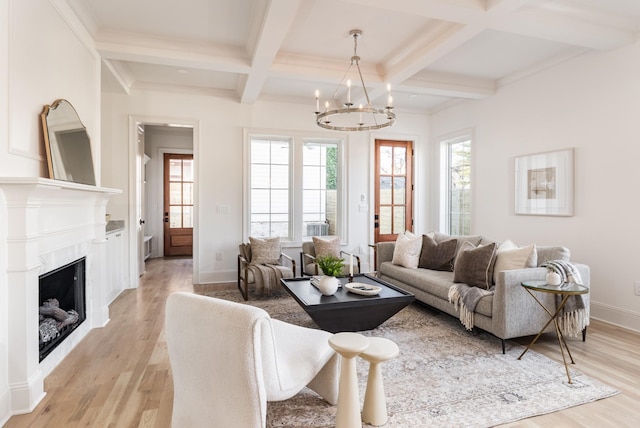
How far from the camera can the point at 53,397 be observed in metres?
2.20

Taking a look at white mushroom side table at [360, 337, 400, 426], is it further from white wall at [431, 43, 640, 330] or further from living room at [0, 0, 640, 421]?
white wall at [431, 43, 640, 330]

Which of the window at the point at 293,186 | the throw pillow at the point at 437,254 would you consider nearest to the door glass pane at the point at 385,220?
the window at the point at 293,186

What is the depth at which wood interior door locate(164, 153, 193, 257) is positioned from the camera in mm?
7898

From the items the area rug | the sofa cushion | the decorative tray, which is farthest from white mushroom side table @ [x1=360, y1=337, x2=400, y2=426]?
the sofa cushion

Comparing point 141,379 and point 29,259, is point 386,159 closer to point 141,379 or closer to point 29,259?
point 141,379

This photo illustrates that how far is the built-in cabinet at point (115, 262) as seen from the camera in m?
4.14

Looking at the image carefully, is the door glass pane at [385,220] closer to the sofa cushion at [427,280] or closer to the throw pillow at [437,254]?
the sofa cushion at [427,280]

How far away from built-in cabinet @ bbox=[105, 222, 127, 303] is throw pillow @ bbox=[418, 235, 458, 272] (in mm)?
3679

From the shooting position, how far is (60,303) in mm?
2949

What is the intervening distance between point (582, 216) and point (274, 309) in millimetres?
3461

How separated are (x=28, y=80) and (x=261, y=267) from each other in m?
2.87

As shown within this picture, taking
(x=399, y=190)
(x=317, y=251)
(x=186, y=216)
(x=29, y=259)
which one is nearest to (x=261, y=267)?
(x=317, y=251)

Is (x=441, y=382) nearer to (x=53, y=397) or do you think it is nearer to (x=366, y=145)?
(x=53, y=397)

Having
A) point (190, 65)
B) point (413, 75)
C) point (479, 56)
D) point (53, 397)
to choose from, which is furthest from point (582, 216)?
point (53, 397)
